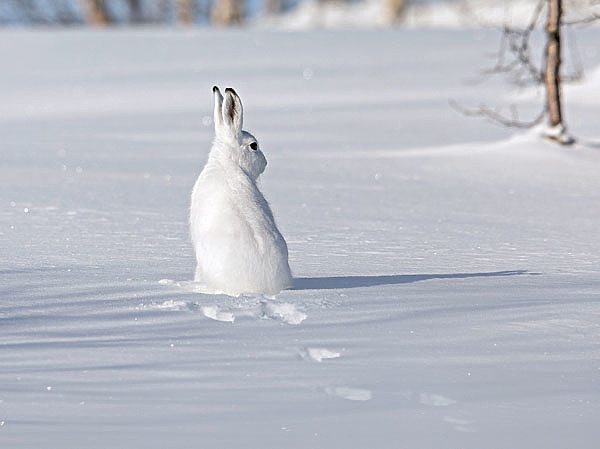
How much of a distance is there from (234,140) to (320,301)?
0.73m

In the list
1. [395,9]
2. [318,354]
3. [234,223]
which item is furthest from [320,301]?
[395,9]

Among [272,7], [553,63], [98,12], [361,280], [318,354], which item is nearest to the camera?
[318,354]

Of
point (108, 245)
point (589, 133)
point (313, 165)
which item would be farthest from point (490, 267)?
point (589, 133)

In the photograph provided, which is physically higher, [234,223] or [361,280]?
[234,223]

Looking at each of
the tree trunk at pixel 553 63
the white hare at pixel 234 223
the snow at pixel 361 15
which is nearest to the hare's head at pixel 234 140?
the white hare at pixel 234 223

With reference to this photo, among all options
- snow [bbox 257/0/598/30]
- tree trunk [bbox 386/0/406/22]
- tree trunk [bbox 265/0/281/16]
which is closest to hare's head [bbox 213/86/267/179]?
tree trunk [bbox 386/0/406/22]

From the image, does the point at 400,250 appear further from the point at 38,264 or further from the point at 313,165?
the point at 313,165

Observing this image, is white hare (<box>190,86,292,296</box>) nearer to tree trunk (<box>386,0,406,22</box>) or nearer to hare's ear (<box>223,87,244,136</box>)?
hare's ear (<box>223,87,244,136</box>)

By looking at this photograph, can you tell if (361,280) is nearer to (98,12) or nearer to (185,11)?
(98,12)

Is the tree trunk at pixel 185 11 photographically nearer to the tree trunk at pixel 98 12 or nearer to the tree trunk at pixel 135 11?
the tree trunk at pixel 98 12

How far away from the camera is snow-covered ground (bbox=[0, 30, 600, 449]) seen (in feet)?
10.1

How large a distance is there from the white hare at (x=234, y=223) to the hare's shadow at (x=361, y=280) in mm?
290

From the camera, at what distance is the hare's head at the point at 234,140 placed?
4262mm

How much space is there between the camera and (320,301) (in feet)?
13.8
